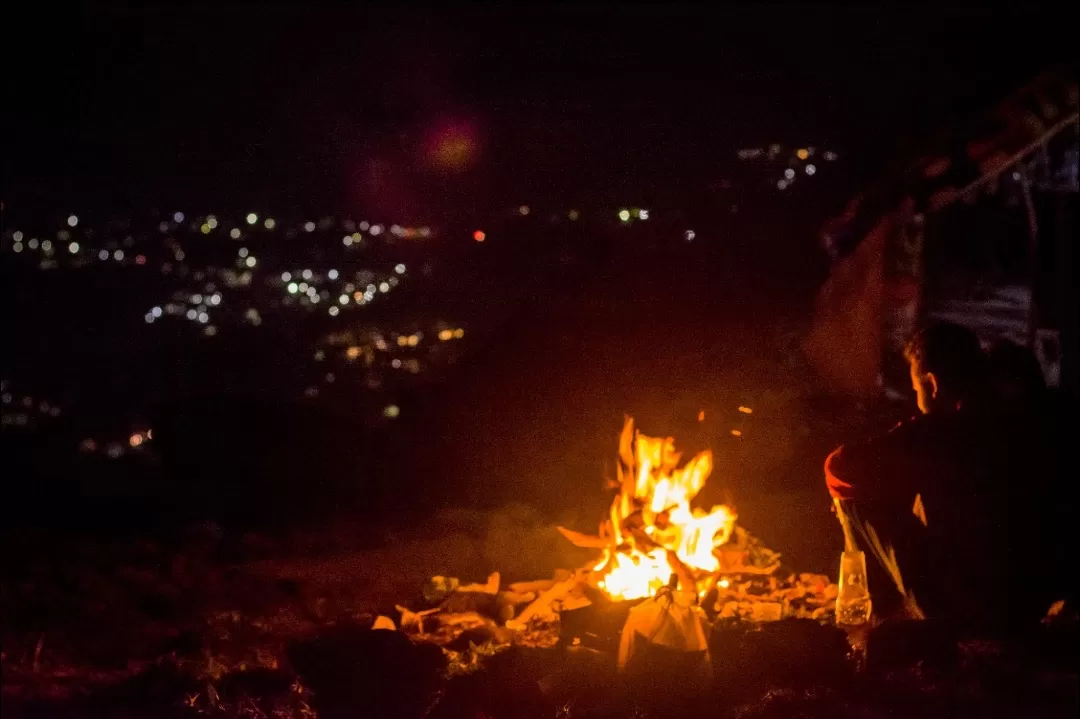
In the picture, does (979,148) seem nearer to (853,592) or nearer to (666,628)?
(853,592)

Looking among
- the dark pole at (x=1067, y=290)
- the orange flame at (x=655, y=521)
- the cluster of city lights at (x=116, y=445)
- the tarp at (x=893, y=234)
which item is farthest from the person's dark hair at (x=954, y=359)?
the cluster of city lights at (x=116, y=445)

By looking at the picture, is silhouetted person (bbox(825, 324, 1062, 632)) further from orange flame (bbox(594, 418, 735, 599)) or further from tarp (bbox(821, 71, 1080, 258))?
tarp (bbox(821, 71, 1080, 258))

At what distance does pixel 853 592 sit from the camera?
5039 mm

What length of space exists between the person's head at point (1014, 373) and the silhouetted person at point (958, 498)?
0.09 metres

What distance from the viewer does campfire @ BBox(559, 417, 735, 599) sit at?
505 centimetres

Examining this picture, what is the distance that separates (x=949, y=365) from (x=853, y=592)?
1306 mm

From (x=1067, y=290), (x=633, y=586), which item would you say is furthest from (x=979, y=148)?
(x=633, y=586)

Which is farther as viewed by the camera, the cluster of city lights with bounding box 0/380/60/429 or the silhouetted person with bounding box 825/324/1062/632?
the cluster of city lights with bounding box 0/380/60/429

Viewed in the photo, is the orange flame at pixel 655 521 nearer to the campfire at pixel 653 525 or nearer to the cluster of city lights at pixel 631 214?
the campfire at pixel 653 525

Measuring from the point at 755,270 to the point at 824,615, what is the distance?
8.46 metres

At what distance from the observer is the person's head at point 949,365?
15.8 ft

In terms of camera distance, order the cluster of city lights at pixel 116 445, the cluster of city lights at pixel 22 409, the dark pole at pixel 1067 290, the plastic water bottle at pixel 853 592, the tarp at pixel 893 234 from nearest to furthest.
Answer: the plastic water bottle at pixel 853 592 < the tarp at pixel 893 234 < the dark pole at pixel 1067 290 < the cluster of city lights at pixel 116 445 < the cluster of city lights at pixel 22 409

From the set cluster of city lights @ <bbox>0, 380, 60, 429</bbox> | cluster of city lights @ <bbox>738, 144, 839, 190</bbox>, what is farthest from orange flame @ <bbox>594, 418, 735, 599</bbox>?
cluster of city lights @ <bbox>0, 380, 60, 429</bbox>

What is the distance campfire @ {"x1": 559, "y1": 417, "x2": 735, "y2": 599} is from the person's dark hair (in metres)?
1.28
